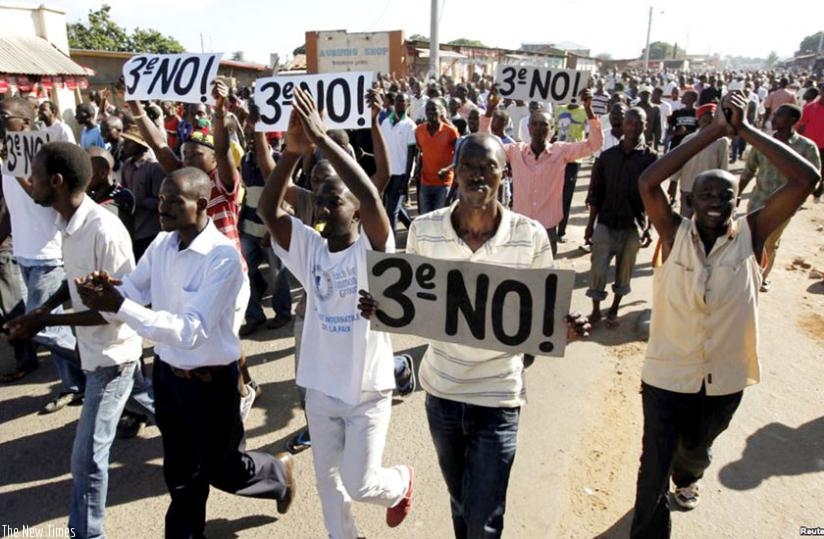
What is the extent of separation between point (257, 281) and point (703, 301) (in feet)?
15.4

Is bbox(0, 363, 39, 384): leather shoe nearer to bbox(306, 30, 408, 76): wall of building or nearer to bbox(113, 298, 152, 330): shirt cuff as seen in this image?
bbox(113, 298, 152, 330): shirt cuff

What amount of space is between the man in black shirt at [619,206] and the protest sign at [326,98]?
2907 millimetres

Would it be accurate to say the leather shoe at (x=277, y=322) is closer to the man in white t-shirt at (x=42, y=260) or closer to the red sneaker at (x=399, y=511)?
the man in white t-shirt at (x=42, y=260)

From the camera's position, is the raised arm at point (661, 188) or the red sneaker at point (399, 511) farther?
the red sneaker at point (399, 511)

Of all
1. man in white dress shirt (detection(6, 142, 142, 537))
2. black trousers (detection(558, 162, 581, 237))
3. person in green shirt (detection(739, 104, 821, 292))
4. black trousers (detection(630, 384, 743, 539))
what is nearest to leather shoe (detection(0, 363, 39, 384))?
man in white dress shirt (detection(6, 142, 142, 537))

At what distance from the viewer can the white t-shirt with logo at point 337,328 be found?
9.10 feet

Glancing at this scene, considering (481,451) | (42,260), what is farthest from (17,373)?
(481,451)

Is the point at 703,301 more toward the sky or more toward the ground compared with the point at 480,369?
more toward the sky

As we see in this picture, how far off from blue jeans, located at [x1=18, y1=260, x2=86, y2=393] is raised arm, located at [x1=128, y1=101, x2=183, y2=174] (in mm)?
1185

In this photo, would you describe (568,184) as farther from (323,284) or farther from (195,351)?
(195,351)

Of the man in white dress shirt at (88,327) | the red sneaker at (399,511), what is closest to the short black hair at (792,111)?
the red sneaker at (399,511)

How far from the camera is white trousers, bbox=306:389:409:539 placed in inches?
110

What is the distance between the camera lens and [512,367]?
2.71 meters

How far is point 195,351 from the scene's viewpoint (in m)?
2.91
